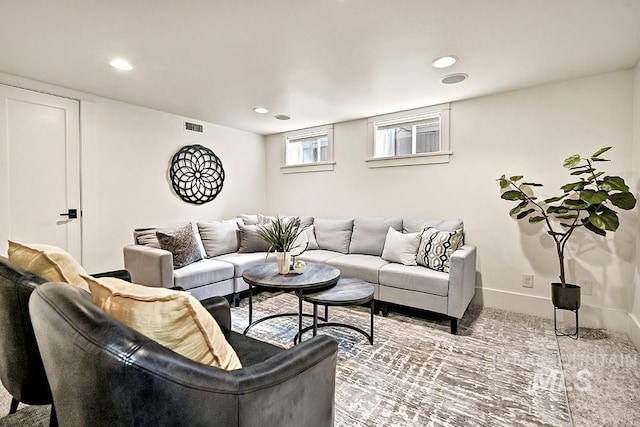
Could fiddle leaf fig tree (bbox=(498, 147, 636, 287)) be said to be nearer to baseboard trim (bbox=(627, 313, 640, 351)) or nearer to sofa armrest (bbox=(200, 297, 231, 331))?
baseboard trim (bbox=(627, 313, 640, 351))

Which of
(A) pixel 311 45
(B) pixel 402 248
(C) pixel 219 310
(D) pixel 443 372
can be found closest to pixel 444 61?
(A) pixel 311 45

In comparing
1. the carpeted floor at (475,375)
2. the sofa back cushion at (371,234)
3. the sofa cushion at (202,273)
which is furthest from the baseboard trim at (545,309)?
the sofa cushion at (202,273)

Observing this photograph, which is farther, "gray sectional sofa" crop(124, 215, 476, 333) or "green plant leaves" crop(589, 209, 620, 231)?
"gray sectional sofa" crop(124, 215, 476, 333)

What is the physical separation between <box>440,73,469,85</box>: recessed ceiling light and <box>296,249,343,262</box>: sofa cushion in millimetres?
2153

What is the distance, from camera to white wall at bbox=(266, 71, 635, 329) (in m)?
2.81

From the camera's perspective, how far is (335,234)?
4.14m

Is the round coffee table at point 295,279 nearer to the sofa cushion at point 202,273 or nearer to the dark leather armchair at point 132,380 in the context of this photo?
the sofa cushion at point 202,273

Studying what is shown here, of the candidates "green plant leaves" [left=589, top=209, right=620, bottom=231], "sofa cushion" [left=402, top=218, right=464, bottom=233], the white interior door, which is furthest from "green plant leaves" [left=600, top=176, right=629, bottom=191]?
the white interior door

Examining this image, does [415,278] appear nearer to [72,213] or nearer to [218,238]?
[218,238]

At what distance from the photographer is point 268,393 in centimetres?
90

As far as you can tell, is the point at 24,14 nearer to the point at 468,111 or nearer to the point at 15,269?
the point at 15,269

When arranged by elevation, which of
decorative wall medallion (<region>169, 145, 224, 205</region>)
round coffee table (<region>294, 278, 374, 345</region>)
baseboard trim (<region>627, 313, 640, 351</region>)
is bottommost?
baseboard trim (<region>627, 313, 640, 351</region>)

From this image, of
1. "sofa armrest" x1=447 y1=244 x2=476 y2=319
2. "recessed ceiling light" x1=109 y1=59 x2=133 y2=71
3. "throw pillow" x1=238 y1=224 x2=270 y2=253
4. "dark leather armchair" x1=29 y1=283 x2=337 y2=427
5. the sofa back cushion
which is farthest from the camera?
"throw pillow" x1=238 y1=224 x2=270 y2=253

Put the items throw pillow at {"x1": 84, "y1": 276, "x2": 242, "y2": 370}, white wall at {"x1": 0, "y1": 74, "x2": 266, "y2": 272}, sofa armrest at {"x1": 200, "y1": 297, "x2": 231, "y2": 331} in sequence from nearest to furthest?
1. throw pillow at {"x1": 84, "y1": 276, "x2": 242, "y2": 370}
2. sofa armrest at {"x1": 200, "y1": 297, "x2": 231, "y2": 331}
3. white wall at {"x1": 0, "y1": 74, "x2": 266, "y2": 272}
